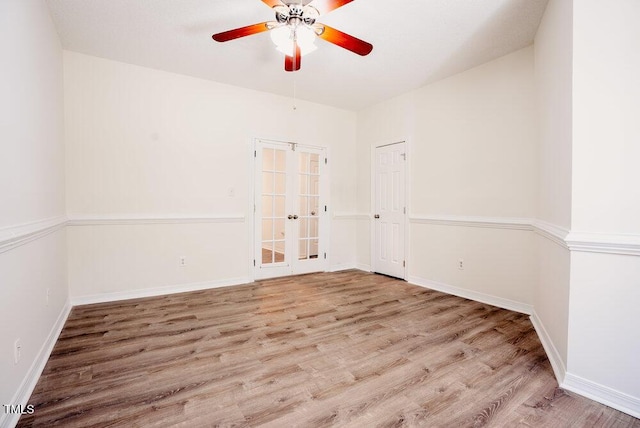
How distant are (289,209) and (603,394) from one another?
3813mm

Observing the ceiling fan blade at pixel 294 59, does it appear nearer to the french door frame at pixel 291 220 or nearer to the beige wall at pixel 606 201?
the french door frame at pixel 291 220

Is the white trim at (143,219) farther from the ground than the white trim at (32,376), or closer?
farther from the ground

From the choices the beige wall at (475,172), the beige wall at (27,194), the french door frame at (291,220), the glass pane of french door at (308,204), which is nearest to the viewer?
the beige wall at (27,194)

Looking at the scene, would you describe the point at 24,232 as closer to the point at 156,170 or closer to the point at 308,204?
the point at 156,170

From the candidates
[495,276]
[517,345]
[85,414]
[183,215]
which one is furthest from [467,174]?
[85,414]

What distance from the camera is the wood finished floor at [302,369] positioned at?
1.59m

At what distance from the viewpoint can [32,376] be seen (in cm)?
181

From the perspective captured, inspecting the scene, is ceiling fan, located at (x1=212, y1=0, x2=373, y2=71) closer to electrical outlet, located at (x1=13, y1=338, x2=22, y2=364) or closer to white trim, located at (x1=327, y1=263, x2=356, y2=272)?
electrical outlet, located at (x1=13, y1=338, x2=22, y2=364)

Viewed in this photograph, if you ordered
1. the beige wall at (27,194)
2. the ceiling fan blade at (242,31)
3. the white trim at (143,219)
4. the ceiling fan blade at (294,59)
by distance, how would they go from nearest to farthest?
the beige wall at (27,194) → the ceiling fan blade at (242,31) → the ceiling fan blade at (294,59) → the white trim at (143,219)

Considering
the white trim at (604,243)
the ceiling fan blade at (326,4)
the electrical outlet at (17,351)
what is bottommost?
the electrical outlet at (17,351)

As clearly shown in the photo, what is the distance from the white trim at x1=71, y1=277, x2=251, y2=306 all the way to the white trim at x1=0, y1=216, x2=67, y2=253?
1.12 meters

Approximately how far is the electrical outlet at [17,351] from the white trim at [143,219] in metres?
1.95

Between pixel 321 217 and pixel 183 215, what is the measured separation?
85.0 inches

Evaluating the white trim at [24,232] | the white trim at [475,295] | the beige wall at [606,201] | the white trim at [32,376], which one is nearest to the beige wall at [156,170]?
the white trim at [24,232]
